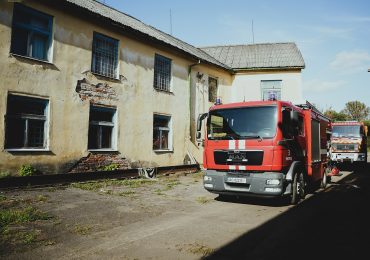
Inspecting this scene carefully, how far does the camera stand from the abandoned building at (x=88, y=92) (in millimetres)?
9695

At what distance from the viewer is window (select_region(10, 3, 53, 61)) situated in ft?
32.1

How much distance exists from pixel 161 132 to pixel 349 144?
40.0 feet

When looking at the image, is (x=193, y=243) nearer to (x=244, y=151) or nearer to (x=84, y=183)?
(x=244, y=151)

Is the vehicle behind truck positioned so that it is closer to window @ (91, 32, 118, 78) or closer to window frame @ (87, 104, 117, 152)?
window frame @ (87, 104, 117, 152)

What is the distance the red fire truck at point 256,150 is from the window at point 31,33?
21.0 feet

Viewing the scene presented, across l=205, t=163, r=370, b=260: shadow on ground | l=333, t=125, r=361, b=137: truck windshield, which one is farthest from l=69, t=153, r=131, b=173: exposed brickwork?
l=333, t=125, r=361, b=137: truck windshield

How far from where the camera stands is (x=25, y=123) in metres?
9.86

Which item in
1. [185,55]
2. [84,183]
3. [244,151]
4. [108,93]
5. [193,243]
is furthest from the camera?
[185,55]

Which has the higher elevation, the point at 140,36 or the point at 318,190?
the point at 140,36

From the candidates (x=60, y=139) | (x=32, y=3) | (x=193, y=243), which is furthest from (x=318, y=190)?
(x=32, y=3)

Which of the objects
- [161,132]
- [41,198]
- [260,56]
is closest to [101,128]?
[161,132]

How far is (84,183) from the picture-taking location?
34.8 feet

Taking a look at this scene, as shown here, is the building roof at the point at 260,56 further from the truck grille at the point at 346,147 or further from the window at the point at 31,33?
the window at the point at 31,33

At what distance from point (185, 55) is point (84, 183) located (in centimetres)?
989
